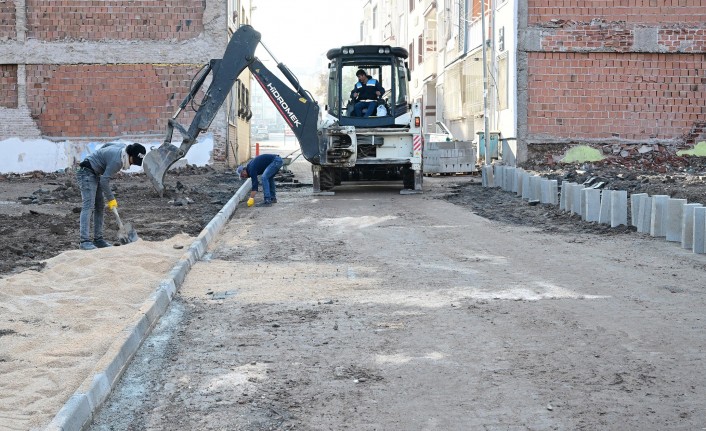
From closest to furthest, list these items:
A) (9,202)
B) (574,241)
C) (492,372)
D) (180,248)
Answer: (492,372) → (180,248) → (574,241) → (9,202)

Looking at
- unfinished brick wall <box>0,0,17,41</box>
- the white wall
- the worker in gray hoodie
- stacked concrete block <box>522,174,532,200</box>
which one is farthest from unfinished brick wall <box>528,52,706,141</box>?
the worker in gray hoodie

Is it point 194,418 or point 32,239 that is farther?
point 32,239

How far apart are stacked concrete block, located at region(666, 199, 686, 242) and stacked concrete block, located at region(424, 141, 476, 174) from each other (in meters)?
14.7

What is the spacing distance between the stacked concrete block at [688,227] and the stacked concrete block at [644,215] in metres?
1.21

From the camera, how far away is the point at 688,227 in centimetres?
1080

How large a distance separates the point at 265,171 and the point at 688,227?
838 cm

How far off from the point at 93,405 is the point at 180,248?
612cm

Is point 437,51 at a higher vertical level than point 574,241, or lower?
higher

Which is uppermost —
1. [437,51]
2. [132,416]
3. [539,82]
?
[437,51]

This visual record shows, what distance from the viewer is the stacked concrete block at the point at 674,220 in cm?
1130

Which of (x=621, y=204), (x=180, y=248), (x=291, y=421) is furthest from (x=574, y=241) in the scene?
(x=291, y=421)

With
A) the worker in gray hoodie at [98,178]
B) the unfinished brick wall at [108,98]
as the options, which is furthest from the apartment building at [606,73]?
the worker in gray hoodie at [98,178]

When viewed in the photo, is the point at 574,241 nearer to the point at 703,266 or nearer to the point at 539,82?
the point at 703,266

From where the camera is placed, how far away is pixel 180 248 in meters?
11.0
